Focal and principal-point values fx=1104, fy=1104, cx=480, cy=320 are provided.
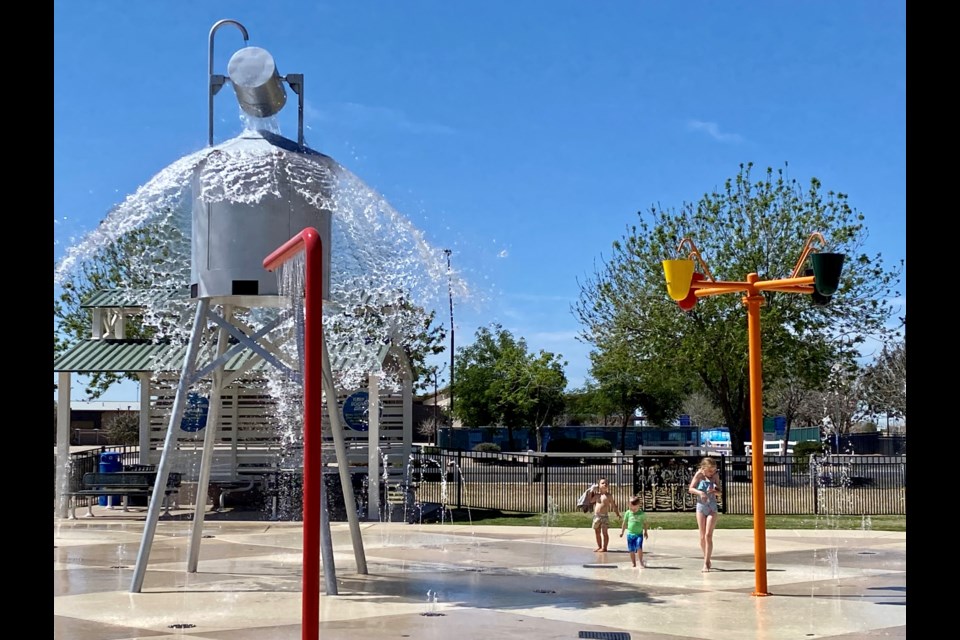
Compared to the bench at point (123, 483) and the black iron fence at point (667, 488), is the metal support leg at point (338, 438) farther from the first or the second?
the bench at point (123, 483)

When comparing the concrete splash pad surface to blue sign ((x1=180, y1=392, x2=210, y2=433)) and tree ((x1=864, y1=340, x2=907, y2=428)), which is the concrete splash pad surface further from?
tree ((x1=864, y1=340, x2=907, y2=428))

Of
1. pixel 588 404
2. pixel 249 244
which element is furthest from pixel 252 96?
pixel 588 404

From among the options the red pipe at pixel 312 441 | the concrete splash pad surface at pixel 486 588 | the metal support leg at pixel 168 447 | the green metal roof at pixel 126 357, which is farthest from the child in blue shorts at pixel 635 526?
the green metal roof at pixel 126 357

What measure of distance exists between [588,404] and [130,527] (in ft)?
179

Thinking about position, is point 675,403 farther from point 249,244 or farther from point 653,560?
point 249,244

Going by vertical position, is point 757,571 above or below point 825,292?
below

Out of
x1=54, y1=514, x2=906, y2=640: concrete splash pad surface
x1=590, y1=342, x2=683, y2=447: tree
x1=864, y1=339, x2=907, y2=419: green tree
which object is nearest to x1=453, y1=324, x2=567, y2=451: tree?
x1=590, y1=342, x2=683, y2=447: tree

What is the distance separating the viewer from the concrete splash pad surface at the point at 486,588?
974 centimetres

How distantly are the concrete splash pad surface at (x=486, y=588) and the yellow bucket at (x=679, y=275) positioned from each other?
3213 mm

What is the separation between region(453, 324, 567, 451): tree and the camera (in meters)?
65.1

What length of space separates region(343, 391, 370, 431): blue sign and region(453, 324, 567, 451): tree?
41527mm

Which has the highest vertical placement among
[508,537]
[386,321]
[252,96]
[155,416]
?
[252,96]
